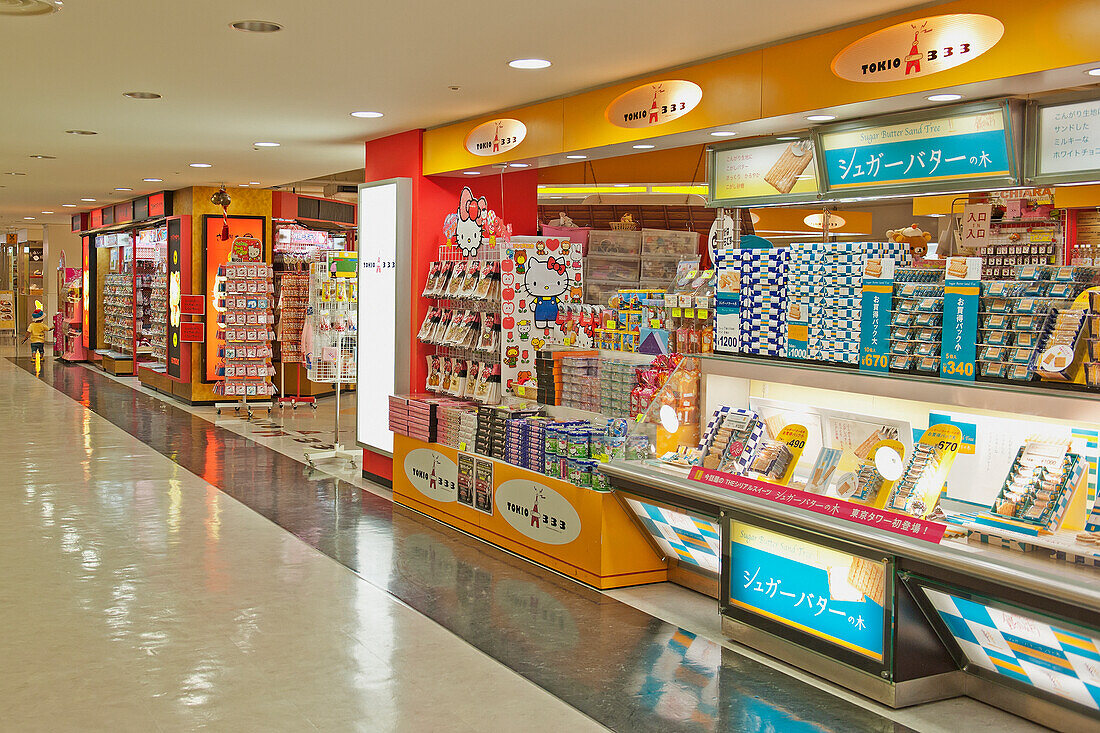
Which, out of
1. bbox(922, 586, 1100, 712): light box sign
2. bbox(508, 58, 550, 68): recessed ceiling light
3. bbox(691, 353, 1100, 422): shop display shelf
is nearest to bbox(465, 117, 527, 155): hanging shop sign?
bbox(508, 58, 550, 68): recessed ceiling light

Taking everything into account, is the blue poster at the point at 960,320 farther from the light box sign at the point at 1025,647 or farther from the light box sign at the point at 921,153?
the light box sign at the point at 1025,647

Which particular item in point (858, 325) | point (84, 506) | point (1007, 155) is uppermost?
point (1007, 155)

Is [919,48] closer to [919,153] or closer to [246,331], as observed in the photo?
[919,153]

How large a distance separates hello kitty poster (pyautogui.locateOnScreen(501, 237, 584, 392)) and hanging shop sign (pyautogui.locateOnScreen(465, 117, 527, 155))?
2.22 ft

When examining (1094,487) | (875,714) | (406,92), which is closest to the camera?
(1094,487)

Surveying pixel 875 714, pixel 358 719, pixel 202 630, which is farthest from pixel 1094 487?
pixel 202 630

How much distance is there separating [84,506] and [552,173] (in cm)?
793

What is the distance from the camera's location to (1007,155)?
4004mm

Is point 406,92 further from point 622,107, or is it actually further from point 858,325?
point 858,325

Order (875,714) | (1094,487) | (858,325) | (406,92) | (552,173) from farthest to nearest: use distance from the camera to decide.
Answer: (552,173) → (406,92) → (858,325) → (875,714) → (1094,487)

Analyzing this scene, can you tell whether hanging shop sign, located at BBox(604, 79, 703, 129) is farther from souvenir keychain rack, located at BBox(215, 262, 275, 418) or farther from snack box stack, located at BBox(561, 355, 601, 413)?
souvenir keychain rack, located at BBox(215, 262, 275, 418)

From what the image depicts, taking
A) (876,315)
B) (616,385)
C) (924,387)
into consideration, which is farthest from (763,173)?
(616,385)

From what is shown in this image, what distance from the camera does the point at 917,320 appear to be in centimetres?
432

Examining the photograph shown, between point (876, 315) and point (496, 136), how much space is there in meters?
3.52
